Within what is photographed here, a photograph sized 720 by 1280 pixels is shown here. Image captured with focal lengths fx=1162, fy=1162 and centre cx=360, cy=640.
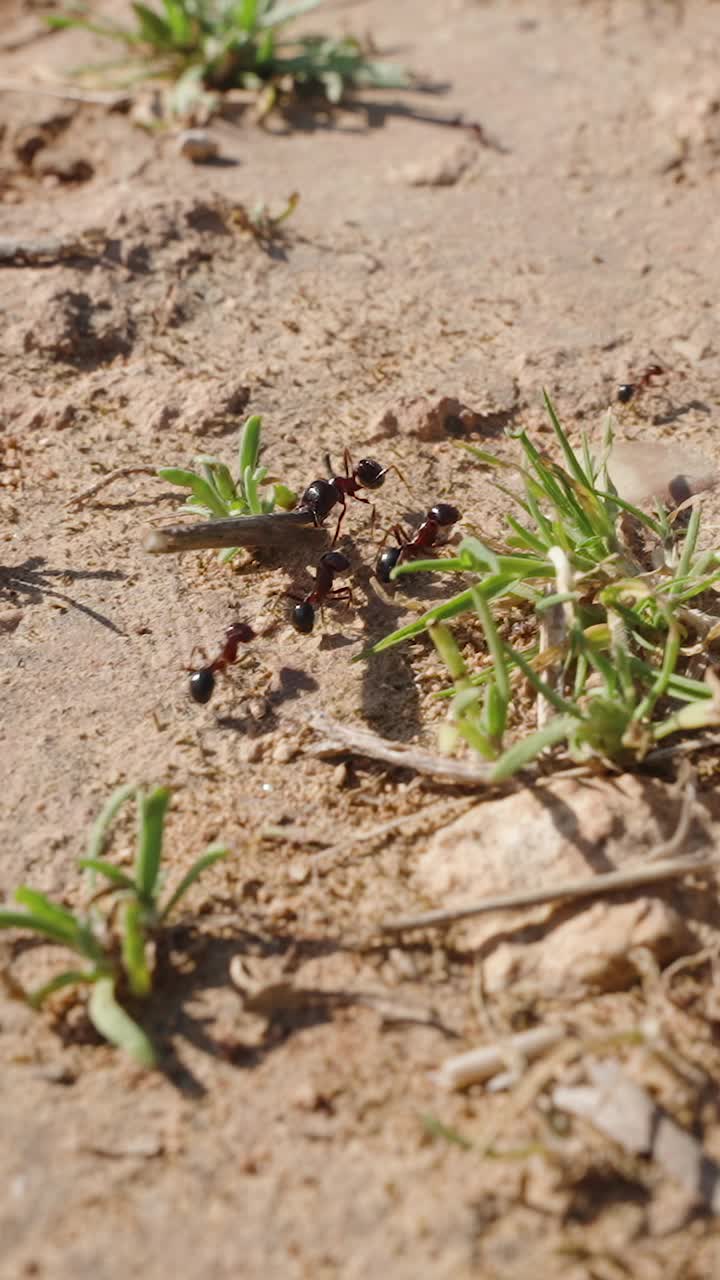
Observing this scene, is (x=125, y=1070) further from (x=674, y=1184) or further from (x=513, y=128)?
(x=513, y=128)

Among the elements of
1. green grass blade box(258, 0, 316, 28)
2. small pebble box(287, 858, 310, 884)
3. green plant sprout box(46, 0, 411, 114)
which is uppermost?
green grass blade box(258, 0, 316, 28)

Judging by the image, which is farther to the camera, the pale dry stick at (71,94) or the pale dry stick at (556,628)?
the pale dry stick at (71,94)

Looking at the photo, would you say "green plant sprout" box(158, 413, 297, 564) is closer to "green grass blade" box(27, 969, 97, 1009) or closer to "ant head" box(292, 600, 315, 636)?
"ant head" box(292, 600, 315, 636)

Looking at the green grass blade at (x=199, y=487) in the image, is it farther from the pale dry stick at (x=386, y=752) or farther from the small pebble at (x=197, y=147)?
the small pebble at (x=197, y=147)

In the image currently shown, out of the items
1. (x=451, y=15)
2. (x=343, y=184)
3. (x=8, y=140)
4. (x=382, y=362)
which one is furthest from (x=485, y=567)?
(x=451, y=15)

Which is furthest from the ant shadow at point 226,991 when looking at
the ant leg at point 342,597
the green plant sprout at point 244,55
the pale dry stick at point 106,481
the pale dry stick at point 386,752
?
the green plant sprout at point 244,55

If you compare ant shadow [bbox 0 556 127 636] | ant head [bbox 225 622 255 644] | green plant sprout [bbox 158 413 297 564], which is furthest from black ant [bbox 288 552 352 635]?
ant shadow [bbox 0 556 127 636]
